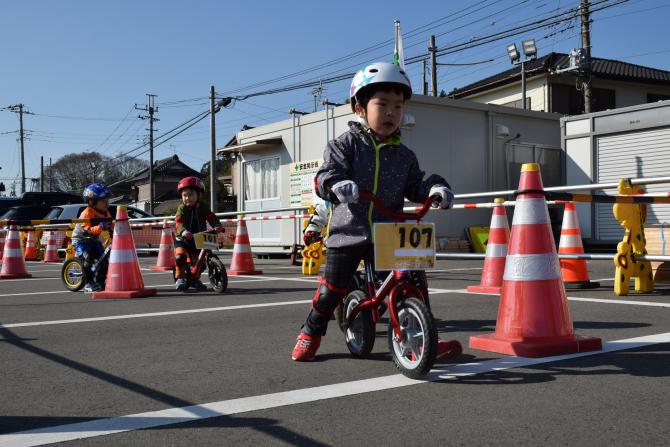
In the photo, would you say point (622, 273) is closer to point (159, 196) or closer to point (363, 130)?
point (363, 130)

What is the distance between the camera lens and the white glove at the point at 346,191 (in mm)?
3504

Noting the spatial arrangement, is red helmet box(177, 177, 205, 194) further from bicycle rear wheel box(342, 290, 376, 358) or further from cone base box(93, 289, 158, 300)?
bicycle rear wheel box(342, 290, 376, 358)

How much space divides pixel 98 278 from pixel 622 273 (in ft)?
21.2

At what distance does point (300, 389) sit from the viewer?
10.9 feet

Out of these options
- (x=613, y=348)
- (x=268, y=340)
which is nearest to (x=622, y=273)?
(x=613, y=348)

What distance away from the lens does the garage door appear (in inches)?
707

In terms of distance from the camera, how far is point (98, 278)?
9086 millimetres

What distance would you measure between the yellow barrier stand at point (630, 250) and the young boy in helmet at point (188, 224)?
4.75 m

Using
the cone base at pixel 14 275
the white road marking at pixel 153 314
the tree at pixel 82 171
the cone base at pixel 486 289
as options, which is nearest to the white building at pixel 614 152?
the cone base at pixel 486 289

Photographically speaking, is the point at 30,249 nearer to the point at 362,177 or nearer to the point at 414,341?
the point at 362,177

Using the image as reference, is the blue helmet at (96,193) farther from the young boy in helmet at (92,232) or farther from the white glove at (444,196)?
the white glove at (444,196)

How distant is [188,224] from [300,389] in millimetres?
6057

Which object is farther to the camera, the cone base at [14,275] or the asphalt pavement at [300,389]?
the cone base at [14,275]

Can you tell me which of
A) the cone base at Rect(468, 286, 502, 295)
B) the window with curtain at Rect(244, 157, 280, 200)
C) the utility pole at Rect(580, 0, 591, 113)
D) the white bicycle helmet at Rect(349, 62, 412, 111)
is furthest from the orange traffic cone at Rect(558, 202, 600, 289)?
the utility pole at Rect(580, 0, 591, 113)
